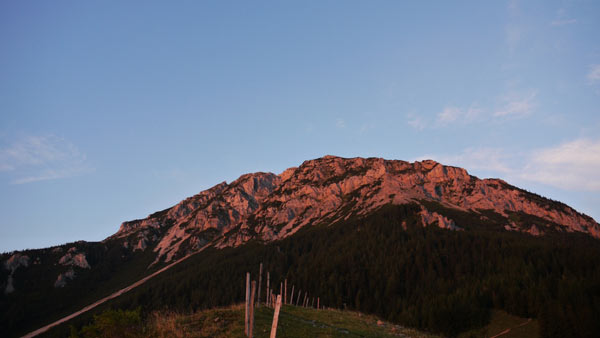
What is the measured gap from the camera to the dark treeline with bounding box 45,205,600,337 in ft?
227

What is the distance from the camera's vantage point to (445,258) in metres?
123

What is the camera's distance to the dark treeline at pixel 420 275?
69.2 metres

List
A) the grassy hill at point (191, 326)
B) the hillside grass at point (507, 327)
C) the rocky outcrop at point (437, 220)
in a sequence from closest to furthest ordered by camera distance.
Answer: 1. the grassy hill at point (191, 326)
2. the hillside grass at point (507, 327)
3. the rocky outcrop at point (437, 220)

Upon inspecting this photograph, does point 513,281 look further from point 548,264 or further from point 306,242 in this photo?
point 306,242

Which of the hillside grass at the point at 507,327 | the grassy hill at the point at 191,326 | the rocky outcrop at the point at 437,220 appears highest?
the rocky outcrop at the point at 437,220

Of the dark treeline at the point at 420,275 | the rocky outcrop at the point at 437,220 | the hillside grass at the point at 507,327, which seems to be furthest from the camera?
the rocky outcrop at the point at 437,220

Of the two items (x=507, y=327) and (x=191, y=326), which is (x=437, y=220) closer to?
(x=507, y=327)

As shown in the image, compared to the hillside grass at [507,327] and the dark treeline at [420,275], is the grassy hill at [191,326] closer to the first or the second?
the dark treeline at [420,275]

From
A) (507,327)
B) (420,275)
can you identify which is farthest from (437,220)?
(507,327)

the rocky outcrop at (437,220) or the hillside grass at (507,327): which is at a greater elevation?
the rocky outcrop at (437,220)

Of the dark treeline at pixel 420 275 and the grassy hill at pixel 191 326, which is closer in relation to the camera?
the grassy hill at pixel 191 326

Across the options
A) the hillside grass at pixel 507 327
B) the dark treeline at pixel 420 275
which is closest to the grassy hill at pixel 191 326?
the dark treeline at pixel 420 275

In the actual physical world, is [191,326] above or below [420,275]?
below

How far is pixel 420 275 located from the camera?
11831cm
